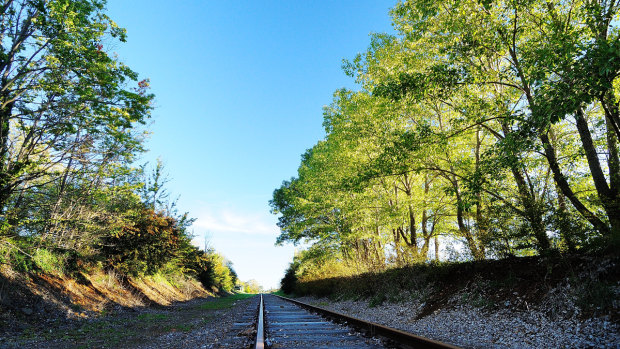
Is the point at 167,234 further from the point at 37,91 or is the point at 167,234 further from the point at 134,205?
the point at 37,91

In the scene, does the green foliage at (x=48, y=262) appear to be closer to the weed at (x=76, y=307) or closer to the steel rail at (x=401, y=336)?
the weed at (x=76, y=307)

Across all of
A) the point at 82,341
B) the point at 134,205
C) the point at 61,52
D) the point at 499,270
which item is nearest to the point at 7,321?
the point at 82,341

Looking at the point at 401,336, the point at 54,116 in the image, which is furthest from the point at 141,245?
the point at 401,336

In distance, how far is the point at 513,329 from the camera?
5.61 meters

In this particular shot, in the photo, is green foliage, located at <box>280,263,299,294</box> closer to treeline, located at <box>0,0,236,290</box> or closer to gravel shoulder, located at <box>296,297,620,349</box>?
treeline, located at <box>0,0,236,290</box>

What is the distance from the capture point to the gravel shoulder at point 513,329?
4441 millimetres

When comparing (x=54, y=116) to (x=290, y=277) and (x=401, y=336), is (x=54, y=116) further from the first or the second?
(x=290, y=277)

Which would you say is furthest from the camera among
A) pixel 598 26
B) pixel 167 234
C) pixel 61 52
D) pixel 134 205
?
pixel 167 234

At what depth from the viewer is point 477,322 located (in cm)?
655

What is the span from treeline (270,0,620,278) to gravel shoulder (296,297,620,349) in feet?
4.96

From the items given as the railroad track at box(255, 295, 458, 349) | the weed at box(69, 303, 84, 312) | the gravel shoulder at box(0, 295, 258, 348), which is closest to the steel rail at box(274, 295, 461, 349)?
the railroad track at box(255, 295, 458, 349)

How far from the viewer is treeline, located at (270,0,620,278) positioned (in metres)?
5.89

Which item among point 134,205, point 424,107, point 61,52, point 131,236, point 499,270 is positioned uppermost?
point 424,107

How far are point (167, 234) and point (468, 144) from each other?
629 inches
